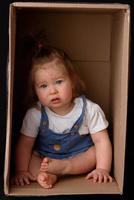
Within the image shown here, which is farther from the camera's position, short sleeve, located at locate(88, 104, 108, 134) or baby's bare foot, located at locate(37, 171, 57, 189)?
short sleeve, located at locate(88, 104, 108, 134)

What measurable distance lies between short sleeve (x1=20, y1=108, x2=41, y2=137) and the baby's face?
0.04 meters

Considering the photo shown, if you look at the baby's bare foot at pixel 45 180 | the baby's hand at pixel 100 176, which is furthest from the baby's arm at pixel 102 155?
the baby's bare foot at pixel 45 180

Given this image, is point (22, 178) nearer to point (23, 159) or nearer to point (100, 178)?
point (23, 159)

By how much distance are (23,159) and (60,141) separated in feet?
0.34

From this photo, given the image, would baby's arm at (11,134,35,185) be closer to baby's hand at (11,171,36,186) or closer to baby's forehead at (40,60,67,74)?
baby's hand at (11,171,36,186)

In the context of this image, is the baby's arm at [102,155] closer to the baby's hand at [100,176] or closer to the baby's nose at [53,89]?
the baby's hand at [100,176]

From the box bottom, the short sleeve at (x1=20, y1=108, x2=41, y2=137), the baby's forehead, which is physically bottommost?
the box bottom

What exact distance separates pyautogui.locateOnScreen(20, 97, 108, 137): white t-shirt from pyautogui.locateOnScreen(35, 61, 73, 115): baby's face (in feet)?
0.13

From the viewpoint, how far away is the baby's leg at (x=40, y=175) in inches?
35.3

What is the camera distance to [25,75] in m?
1.08

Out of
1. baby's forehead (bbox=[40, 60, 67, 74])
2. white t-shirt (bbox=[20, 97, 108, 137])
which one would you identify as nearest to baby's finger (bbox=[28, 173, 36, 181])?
white t-shirt (bbox=[20, 97, 108, 137])

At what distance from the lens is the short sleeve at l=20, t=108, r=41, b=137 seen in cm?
100

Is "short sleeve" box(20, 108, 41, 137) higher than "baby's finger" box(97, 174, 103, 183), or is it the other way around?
"short sleeve" box(20, 108, 41, 137)

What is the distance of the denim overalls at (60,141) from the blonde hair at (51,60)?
44 millimetres
